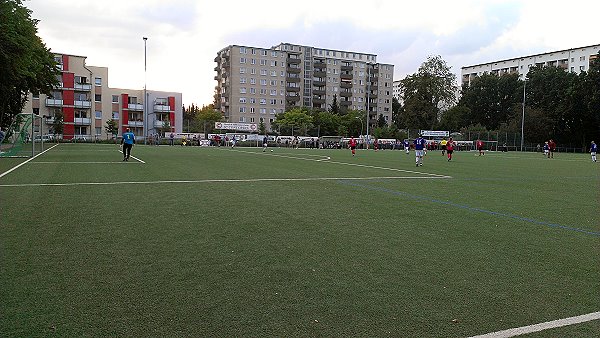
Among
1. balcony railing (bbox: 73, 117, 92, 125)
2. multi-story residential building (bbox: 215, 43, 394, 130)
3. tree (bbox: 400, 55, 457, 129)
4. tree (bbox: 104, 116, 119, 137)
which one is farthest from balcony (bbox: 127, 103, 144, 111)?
tree (bbox: 400, 55, 457, 129)

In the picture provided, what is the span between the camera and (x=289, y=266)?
5723 mm

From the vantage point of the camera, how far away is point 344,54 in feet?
417

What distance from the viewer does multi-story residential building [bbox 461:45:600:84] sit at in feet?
345

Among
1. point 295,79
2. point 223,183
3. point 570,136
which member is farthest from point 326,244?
point 295,79

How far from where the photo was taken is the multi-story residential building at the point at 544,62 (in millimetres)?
105100

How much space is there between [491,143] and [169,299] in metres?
78.8

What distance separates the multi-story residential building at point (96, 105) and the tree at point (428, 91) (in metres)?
45.7

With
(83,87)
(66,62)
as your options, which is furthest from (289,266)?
(66,62)

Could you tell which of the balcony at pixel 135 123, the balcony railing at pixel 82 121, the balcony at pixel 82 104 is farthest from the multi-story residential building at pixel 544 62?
the balcony railing at pixel 82 121

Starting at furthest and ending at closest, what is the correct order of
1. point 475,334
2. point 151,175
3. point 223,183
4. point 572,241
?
point 151,175 → point 223,183 → point 572,241 → point 475,334

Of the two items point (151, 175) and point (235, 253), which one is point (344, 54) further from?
point (235, 253)

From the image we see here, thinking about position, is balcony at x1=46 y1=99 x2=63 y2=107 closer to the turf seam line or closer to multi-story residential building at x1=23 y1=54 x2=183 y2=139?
multi-story residential building at x1=23 y1=54 x2=183 y2=139

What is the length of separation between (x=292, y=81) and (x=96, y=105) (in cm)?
4536

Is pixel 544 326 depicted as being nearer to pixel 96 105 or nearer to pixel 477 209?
pixel 477 209
